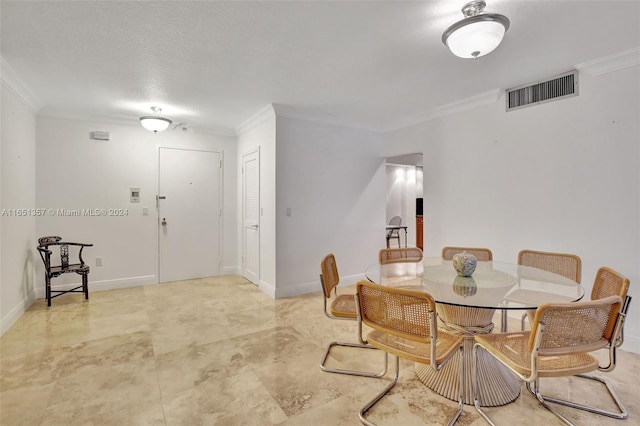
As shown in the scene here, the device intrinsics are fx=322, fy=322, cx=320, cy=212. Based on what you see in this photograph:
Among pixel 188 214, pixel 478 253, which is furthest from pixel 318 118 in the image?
pixel 478 253

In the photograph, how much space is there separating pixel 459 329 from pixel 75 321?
373 centimetres

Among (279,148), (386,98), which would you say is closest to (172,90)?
(279,148)

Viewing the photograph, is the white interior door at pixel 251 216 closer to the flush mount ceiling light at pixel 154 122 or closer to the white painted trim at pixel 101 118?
the white painted trim at pixel 101 118

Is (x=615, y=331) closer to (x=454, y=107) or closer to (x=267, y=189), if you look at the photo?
(x=454, y=107)

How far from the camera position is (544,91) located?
318 cm

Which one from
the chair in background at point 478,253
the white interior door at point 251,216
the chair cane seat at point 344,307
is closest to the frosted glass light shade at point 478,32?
the chair in background at point 478,253

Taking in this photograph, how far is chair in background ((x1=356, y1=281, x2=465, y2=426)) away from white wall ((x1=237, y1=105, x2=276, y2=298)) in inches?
98.6

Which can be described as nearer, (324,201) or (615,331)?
(615,331)

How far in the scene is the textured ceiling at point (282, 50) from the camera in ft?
6.72

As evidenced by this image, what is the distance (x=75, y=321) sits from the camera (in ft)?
11.1

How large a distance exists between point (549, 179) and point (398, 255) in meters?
1.69

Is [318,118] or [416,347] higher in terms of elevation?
[318,118]

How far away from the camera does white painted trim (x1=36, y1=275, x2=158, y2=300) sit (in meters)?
4.26

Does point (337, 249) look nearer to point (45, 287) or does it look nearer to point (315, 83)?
point (315, 83)
